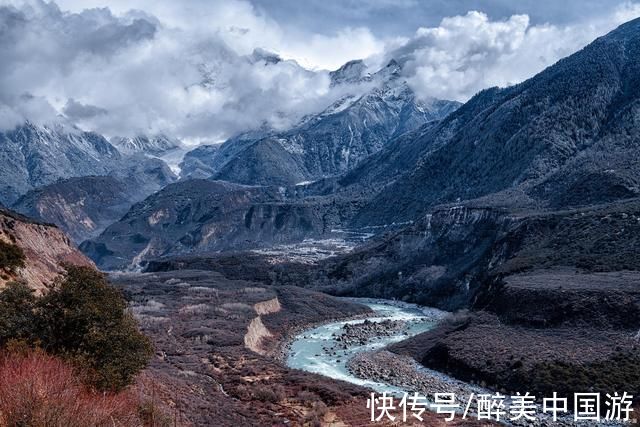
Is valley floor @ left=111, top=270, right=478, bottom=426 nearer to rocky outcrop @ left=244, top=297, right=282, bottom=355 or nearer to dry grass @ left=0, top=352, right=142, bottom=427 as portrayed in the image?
rocky outcrop @ left=244, top=297, right=282, bottom=355

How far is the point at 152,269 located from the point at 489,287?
125507 millimetres

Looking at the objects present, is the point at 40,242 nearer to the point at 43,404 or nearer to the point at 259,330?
the point at 259,330

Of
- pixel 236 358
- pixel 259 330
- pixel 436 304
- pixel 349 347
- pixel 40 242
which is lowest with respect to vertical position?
pixel 349 347

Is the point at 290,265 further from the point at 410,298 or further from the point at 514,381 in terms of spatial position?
the point at 514,381

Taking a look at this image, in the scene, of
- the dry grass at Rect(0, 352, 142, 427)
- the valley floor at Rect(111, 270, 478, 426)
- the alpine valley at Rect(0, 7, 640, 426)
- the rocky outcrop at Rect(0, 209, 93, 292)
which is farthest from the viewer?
the rocky outcrop at Rect(0, 209, 93, 292)

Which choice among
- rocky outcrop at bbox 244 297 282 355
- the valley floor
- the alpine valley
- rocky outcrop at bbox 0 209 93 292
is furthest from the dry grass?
rocky outcrop at bbox 244 297 282 355

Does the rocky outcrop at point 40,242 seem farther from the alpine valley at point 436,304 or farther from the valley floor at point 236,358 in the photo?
the valley floor at point 236,358

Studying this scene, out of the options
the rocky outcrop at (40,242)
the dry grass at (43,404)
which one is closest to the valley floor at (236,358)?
the dry grass at (43,404)

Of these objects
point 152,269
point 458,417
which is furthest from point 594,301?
point 152,269

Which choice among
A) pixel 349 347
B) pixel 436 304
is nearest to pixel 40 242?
pixel 349 347

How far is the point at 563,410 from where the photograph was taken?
48.4 meters

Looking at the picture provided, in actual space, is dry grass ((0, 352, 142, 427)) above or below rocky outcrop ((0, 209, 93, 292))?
below

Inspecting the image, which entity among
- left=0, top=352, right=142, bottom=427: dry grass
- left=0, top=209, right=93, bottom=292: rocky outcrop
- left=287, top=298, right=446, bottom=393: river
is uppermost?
left=0, top=209, right=93, bottom=292: rocky outcrop

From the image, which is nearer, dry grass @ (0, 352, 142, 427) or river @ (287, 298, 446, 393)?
dry grass @ (0, 352, 142, 427)
